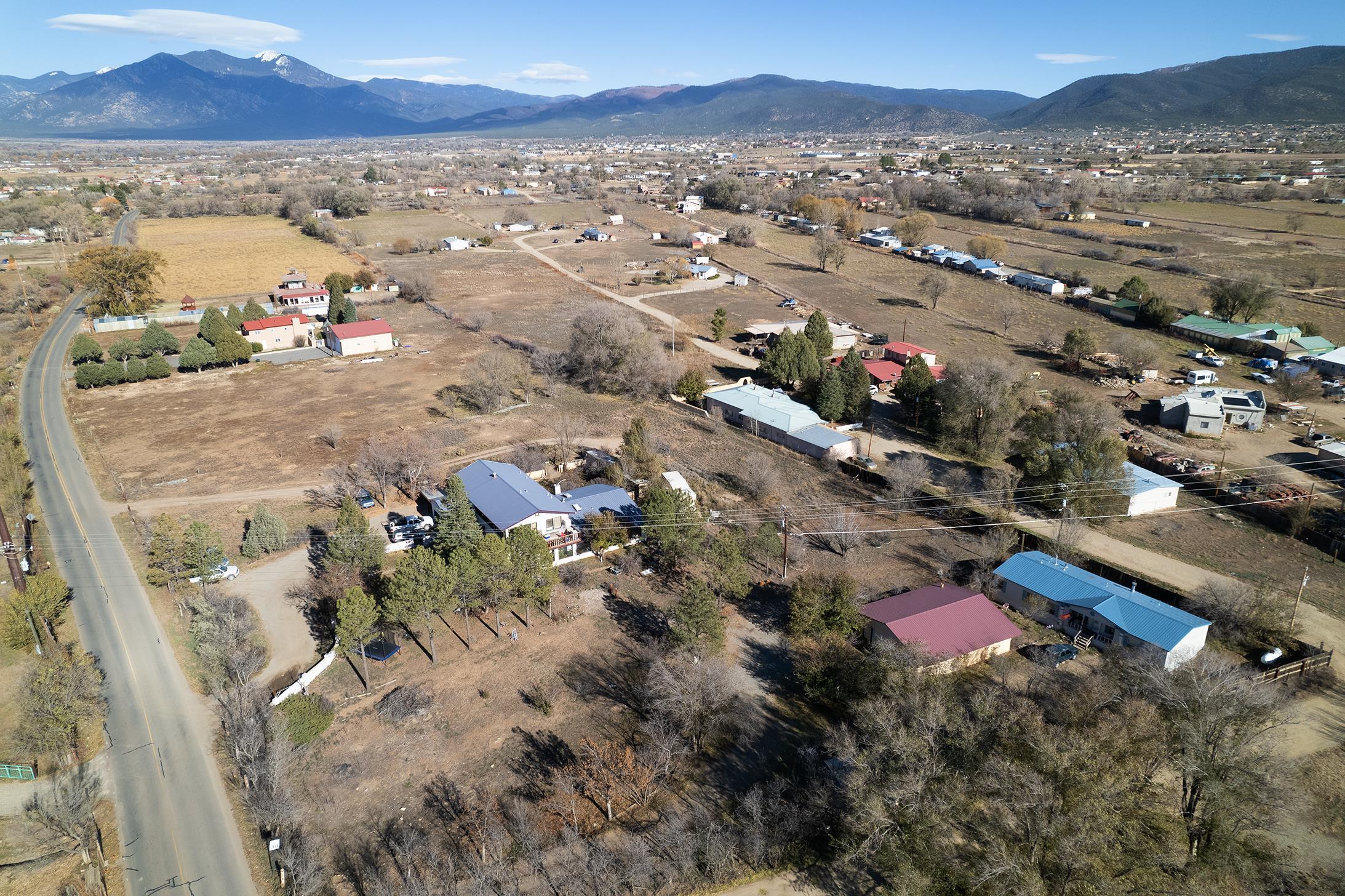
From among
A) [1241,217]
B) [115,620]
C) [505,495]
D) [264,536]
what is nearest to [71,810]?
[115,620]

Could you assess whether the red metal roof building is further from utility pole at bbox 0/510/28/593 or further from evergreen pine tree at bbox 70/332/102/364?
utility pole at bbox 0/510/28/593

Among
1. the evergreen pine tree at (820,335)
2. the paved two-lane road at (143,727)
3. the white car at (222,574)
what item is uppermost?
the evergreen pine tree at (820,335)

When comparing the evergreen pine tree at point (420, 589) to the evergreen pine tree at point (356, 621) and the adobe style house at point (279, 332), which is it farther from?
the adobe style house at point (279, 332)

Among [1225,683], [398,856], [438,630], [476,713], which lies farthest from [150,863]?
[1225,683]

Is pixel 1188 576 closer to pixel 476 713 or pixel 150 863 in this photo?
pixel 476 713

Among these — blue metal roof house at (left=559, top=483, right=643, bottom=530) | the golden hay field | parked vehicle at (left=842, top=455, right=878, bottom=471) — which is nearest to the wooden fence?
parked vehicle at (left=842, top=455, right=878, bottom=471)

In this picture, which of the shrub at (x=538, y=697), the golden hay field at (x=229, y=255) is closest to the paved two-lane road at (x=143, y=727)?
the shrub at (x=538, y=697)
